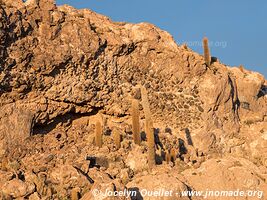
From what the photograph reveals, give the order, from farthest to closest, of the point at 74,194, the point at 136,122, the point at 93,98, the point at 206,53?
the point at 206,53 < the point at 93,98 < the point at 136,122 < the point at 74,194

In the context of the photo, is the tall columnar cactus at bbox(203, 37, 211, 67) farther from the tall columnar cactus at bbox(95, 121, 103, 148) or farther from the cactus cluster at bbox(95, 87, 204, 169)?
the tall columnar cactus at bbox(95, 121, 103, 148)

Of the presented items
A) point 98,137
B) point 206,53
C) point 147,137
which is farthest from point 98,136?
point 206,53

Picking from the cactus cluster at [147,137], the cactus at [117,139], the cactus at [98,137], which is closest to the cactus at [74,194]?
the cactus cluster at [147,137]

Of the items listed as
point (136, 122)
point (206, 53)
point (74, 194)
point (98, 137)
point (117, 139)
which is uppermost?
point (206, 53)

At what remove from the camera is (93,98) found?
2475 cm

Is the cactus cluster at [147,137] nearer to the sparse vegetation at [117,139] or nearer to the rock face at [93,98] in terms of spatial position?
the sparse vegetation at [117,139]

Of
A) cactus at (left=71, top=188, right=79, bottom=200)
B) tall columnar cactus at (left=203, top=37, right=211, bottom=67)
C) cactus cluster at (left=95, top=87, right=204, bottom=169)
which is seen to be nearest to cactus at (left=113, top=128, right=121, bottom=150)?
cactus cluster at (left=95, top=87, right=204, bottom=169)

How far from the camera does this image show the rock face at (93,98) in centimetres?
2084

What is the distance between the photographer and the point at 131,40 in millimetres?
26766

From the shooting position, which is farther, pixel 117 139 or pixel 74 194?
pixel 117 139

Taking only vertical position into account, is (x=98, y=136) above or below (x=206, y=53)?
below

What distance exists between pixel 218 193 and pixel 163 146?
5774 millimetres

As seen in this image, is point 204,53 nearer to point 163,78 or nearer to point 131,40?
Answer: point 163,78

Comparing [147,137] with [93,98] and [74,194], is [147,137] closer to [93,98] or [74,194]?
[93,98]
